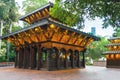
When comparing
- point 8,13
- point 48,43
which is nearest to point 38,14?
point 48,43

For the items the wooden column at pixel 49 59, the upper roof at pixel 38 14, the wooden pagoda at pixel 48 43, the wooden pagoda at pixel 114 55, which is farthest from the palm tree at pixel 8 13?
the wooden column at pixel 49 59

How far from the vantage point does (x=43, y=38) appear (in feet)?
60.0

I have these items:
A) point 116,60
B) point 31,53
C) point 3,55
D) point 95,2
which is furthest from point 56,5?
point 3,55

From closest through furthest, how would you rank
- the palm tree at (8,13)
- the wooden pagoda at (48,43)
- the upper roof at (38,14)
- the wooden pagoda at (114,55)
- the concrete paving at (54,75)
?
1. the concrete paving at (54,75)
2. the wooden pagoda at (48,43)
3. the upper roof at (38,14)
4. the wooden pagoda at (114,55)
5. the palm tree at (8,13)

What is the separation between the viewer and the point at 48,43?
58.2ft

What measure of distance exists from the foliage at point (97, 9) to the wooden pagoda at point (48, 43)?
6.86 metres

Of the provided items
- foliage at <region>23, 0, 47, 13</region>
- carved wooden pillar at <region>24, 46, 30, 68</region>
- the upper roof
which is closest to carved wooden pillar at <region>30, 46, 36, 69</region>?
carved wooden pillar at <region>24, 46, 30, 68</region>

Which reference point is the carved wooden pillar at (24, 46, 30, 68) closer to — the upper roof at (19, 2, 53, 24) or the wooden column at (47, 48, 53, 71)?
the wooden column at (47, 48, 53, 71)

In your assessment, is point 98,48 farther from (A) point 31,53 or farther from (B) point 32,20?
(A) point 31,53

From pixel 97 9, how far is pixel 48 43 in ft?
31.5

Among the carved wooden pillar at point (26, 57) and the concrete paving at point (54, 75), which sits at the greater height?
the carved wooden pillar at point (26, 57)

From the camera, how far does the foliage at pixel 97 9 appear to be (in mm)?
8141

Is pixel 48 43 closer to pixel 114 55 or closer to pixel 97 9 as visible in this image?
pixel 97 9

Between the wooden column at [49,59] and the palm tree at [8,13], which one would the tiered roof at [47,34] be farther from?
the palm tree at [8,13]
